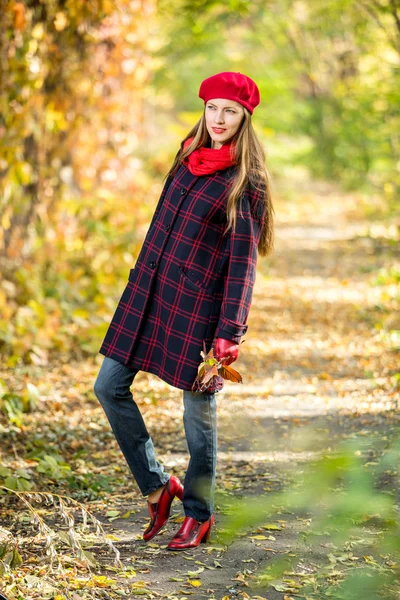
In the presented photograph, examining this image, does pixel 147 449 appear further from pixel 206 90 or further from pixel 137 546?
pixel 206 90

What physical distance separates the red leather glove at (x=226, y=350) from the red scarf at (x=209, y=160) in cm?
63

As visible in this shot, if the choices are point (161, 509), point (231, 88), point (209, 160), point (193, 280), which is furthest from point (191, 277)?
point (161, 509)

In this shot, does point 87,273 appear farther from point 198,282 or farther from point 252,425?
point 198,282

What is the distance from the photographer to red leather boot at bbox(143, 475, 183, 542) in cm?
315

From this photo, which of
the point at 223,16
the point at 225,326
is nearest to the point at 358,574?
the point at 225,326

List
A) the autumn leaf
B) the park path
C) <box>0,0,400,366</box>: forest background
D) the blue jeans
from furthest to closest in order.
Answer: <box>0,0,400,366</box>: forest background < the blue jeans < the park path < the autumn leaf

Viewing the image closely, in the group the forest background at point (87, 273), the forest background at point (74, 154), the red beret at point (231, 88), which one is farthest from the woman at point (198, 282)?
the forest background at point (74, 154)

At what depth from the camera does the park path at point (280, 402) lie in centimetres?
287

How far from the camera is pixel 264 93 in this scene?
54.5ft

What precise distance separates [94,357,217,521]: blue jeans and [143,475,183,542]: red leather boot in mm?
50

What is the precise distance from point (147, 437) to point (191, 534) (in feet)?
1.32

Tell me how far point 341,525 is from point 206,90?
6.87ft

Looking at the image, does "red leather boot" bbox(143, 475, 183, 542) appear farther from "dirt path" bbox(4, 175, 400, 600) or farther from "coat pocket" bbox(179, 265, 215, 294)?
"coat pocket" bbox(179, 265, 215, 294)

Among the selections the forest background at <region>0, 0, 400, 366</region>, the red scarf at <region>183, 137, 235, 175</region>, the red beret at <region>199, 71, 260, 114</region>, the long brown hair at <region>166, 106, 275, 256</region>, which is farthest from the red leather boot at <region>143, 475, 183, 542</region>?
the forest background at <region>0, 0, 400, 366</region>
